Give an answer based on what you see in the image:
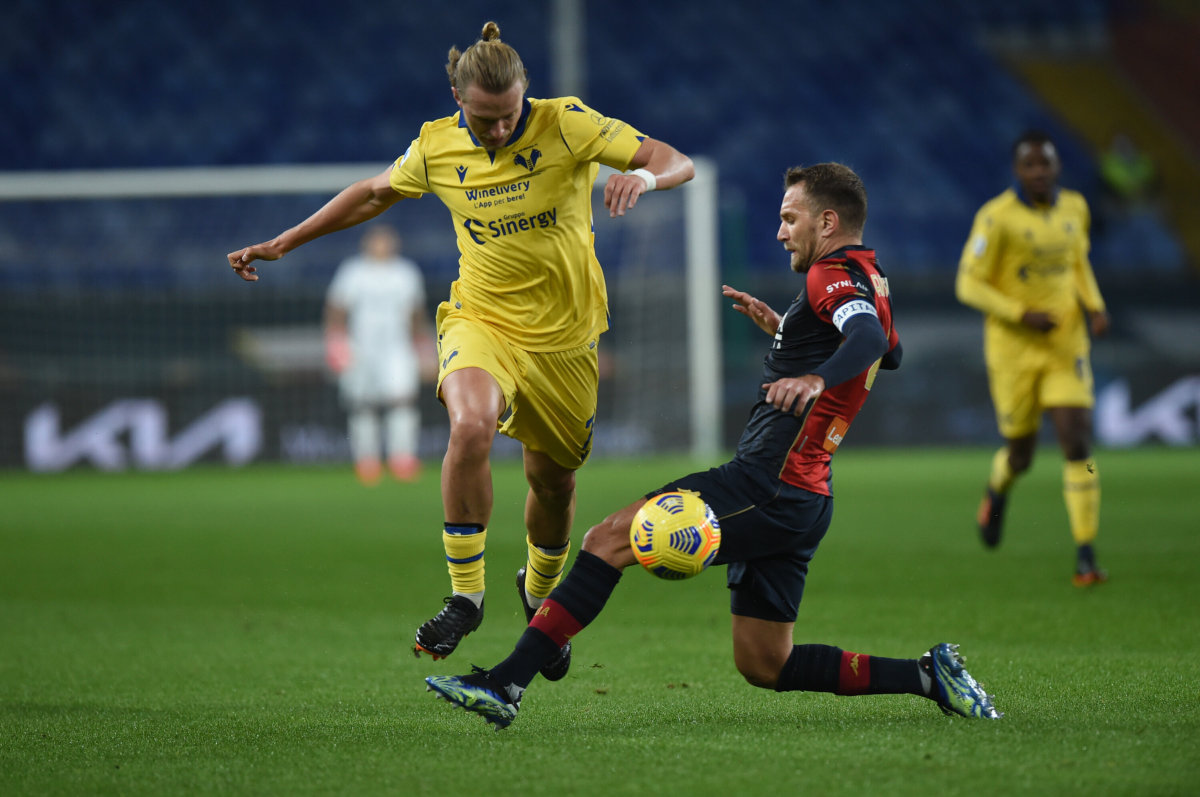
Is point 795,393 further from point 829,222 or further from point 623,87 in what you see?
point 623,87

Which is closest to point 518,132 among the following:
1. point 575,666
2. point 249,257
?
point 249,257

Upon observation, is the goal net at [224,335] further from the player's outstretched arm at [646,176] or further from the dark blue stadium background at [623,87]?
the player's outstretched arm at [646,176]

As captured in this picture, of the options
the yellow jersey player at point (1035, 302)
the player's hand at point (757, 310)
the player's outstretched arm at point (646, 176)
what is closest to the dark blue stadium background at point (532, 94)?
the yellow jersey player at point (1035, 302)

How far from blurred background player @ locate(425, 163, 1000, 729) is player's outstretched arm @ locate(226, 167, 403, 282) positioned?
5.28ft

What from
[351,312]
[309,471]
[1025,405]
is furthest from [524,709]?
[309,471]

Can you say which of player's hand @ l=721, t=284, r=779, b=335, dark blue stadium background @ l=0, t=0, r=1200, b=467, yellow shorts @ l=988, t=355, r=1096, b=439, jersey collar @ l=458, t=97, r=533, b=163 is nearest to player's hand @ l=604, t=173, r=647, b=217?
player's hand @ l=721, t=284, r=779, b=335

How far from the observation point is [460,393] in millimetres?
4469

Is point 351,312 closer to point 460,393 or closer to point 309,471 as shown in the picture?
point 309,471

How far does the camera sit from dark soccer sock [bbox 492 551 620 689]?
3646 millimetres

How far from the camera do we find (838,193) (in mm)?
3850

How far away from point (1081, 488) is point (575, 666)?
10.9 feet

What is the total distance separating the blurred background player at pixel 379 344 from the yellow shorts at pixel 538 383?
890 centimetres

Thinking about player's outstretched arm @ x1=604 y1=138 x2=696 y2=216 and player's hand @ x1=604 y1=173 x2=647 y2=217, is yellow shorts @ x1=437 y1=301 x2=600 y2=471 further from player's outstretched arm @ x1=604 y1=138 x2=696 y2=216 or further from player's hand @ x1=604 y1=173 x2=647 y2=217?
player's hand @ x1=604 y1=173 x2=647 y2=217

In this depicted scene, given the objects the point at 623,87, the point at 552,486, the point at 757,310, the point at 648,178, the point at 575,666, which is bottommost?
the point at 575,666
